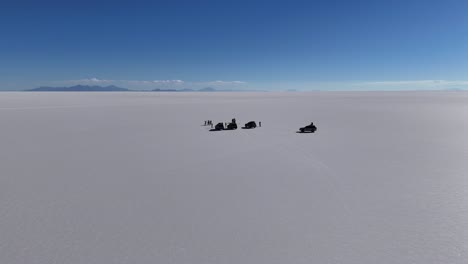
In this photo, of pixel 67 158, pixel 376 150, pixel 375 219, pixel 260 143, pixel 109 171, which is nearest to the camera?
pixel 375 219

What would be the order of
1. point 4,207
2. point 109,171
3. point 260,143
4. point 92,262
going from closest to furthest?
point 92,262 < point 4,207 < point 109,171 < point 260,143

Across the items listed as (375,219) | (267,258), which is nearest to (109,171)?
(267,258)

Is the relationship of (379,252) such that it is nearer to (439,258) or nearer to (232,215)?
(439,258)

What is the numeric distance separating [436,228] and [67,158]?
17254mm

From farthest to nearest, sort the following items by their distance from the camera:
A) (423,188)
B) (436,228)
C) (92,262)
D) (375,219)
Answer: (423,188)
(375,219)
(436,228)
(92,262)

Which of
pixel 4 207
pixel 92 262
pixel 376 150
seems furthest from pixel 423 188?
pixel 4 207

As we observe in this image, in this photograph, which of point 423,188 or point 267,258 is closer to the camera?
point 267,258

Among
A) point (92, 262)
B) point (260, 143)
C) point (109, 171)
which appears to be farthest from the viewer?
point (260, 143)

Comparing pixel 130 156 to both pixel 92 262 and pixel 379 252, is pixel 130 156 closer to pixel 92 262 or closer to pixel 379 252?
pixel 92 262

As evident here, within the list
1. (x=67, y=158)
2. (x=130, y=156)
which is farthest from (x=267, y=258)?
(x=67, y=158)

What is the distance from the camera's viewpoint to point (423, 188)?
40.0 ft

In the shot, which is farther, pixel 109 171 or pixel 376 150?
pixel 376 150

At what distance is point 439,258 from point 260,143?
15839 millimetres

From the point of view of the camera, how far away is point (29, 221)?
936 centimetres
